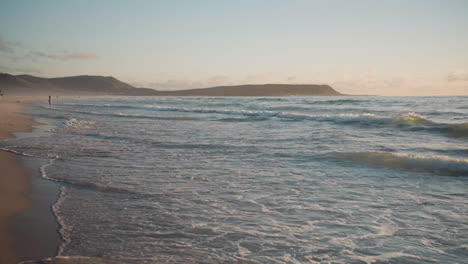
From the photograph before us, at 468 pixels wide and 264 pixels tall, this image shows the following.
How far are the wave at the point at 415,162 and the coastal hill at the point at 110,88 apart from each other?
125m

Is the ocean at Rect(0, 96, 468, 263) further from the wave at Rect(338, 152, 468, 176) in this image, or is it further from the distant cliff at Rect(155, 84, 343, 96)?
the distant cliff at Rect(155, 84, 343, 96)

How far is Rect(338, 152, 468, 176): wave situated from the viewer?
21.3 ft

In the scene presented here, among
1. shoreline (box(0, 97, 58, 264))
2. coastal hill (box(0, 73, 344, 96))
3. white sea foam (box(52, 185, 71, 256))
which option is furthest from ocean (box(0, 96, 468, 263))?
coastal hill (box(0, 73, 344, 96))

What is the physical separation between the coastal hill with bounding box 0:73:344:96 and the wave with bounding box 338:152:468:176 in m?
125

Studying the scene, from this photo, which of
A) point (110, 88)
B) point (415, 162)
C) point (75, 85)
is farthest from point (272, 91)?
point (415, 162)

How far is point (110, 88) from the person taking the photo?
15475 centimetres

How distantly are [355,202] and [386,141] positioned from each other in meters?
6.94

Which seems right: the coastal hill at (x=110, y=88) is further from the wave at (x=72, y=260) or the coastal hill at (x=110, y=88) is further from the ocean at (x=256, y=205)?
the wave at (x=72, y=260)

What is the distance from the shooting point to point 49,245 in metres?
3.01

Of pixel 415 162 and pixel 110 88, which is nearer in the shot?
pixel 415 162

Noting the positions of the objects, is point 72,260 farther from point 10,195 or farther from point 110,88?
point 110,88

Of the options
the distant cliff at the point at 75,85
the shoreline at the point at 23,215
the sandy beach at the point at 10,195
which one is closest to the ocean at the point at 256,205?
the shoreline at the point at 23,215

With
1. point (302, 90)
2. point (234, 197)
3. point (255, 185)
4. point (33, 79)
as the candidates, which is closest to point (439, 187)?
point (255, 185)

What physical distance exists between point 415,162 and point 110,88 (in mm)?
160886
